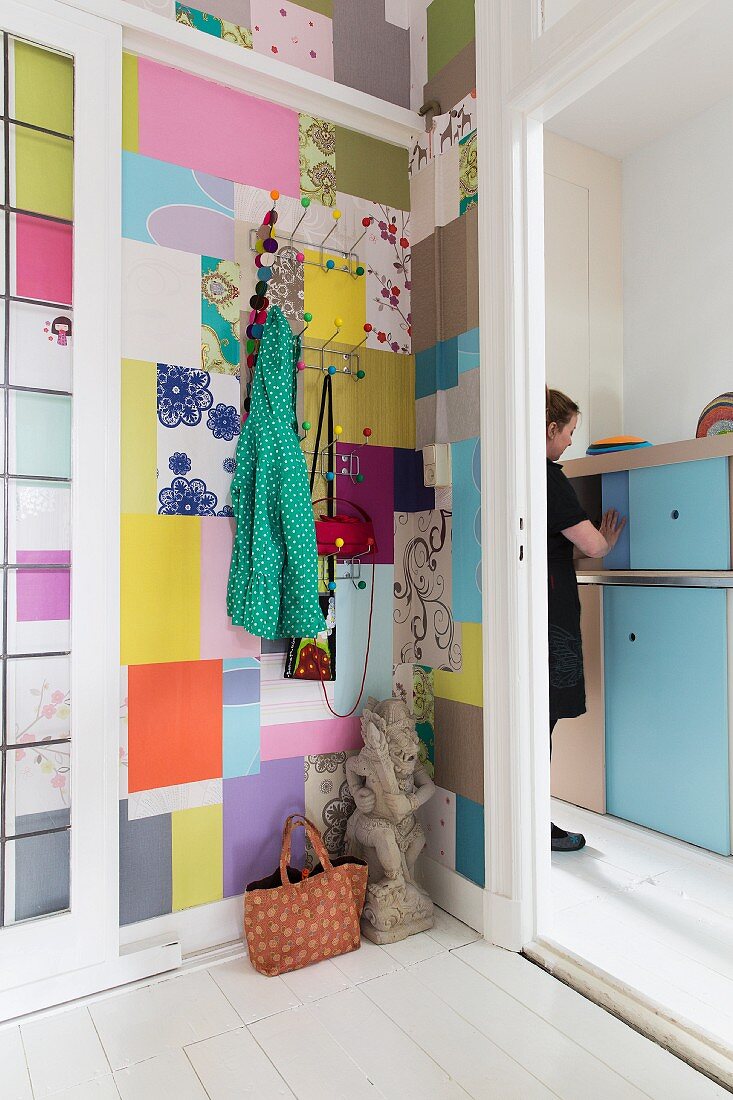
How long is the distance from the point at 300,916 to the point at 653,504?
1806 millimetres

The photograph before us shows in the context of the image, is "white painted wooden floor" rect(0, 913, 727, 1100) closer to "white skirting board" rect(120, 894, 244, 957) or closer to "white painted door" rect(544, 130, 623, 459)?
"white skirting board" rect(120, 894, 244, 957)

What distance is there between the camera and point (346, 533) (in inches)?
80.9

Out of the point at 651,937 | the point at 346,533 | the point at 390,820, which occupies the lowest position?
the point at 651,937

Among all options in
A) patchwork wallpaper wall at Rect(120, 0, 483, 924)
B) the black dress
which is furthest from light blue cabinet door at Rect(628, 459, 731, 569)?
patchwork wallpaper wall at Rect(120, 0, 483, 924)

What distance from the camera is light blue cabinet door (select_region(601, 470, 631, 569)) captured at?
9.09 feet

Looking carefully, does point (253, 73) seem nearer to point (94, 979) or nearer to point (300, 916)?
point (300, 916)

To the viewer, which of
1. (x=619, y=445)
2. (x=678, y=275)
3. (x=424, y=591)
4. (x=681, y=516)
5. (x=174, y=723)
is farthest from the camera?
(x=678, y=275)

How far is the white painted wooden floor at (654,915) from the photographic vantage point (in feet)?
5.69

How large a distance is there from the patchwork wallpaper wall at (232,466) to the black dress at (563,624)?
0.49 meters

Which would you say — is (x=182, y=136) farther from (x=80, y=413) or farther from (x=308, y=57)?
(x=80, y=413)

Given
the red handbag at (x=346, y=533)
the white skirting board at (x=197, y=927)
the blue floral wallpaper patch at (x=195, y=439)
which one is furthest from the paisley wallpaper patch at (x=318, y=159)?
the white skirting board at (x=197, y=927)

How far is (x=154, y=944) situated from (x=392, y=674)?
3.09 ft

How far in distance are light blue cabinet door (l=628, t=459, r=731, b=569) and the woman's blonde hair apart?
13.3 inches

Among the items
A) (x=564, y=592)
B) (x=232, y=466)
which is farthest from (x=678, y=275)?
(x=232, y=466)
